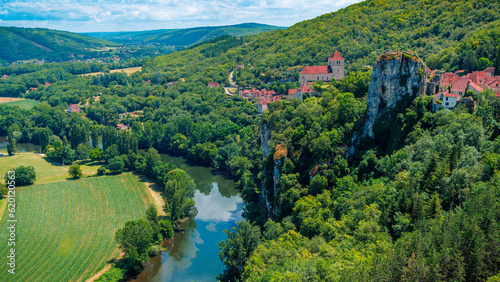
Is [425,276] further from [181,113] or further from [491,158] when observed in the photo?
[181,113]

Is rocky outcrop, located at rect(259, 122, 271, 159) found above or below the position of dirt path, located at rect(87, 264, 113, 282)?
above

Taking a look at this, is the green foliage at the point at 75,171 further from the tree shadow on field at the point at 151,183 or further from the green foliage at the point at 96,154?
the tree shadow on field at the point at 151,183

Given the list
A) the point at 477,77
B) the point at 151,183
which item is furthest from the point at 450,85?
the point at 151,183

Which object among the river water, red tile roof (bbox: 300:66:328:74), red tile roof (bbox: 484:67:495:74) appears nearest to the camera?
the river water

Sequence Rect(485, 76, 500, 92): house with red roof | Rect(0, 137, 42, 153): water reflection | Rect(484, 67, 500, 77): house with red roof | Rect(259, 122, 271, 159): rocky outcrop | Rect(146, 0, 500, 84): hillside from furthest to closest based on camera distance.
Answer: Rect(0, 137, 42, 153): water reflection, Rect(146, 0, 500, 84): hillside, Rect(259, 122, 271, 159): rocky outcrop, Rect(484, 67, 500, 77): house with red roof, Rect(485, 76, 500, 92): house with red roof

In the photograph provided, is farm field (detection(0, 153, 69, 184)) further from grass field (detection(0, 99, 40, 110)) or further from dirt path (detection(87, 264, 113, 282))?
grass field (detection(0, 99, 40, 110))

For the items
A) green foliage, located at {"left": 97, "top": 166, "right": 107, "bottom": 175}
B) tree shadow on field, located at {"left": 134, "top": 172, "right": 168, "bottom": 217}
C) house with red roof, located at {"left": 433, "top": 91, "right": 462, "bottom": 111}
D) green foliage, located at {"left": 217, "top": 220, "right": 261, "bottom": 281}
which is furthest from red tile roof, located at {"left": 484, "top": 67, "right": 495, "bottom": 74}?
green foliage, located at {"left": 97, "top": 166, "right": 107, "bottom": 175}

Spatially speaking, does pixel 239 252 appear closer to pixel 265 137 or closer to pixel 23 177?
pixel 265 137
